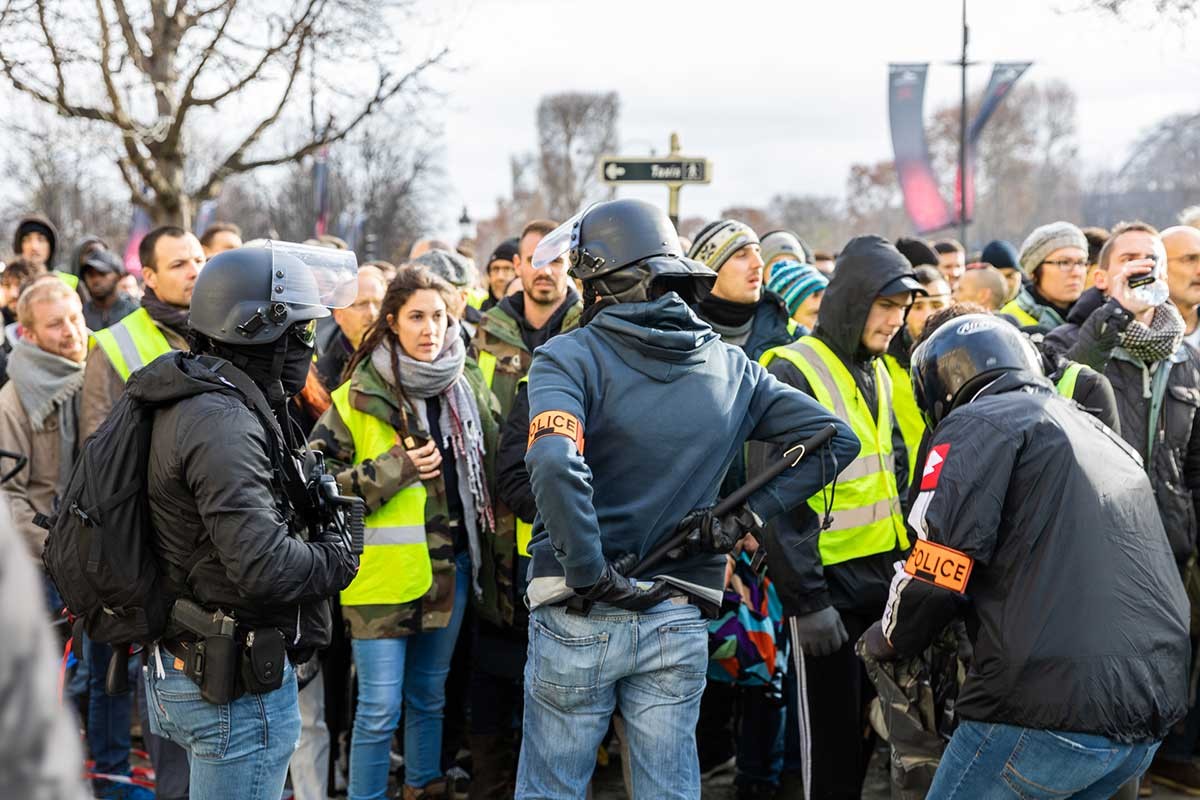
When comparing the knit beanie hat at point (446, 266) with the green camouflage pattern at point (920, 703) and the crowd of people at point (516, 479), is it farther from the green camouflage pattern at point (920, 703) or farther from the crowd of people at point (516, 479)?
the green camouflage pattern at point (920, 703)

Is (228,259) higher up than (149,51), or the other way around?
(149,51)

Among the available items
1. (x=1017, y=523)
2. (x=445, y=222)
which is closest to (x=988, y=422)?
(x=1017, y=523)

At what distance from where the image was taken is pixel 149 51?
40.0 ft

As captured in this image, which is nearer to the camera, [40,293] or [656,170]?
[40,293]

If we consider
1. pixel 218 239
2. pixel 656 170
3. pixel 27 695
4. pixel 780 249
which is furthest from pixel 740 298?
pixel 656 170

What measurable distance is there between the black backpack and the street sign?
726 cm

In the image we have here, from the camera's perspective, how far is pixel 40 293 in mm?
5340

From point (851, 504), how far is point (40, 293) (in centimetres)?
366

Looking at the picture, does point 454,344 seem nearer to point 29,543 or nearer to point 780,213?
point 29,543

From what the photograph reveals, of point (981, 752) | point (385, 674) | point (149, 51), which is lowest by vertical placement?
point (385, 674)

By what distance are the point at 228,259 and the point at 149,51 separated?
33.2 feet

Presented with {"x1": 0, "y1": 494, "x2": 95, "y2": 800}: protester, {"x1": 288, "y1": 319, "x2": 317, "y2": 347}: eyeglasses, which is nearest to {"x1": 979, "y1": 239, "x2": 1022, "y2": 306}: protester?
{"x1": 288, "y1": 319, "x2": 317, "y2": 347}: eyeglasses

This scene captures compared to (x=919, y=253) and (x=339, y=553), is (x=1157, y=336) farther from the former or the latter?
(x=339, y=553)

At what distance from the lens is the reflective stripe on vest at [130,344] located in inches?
195
